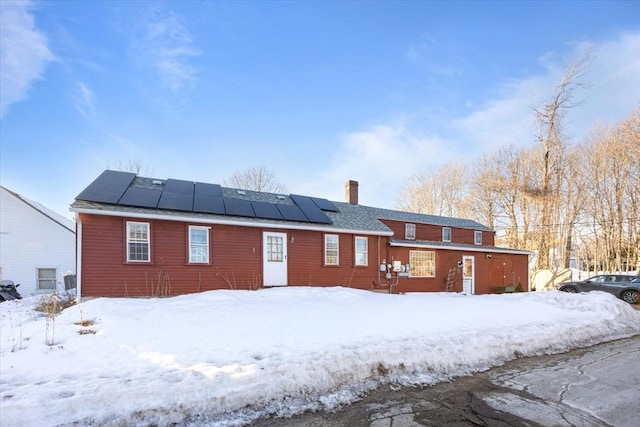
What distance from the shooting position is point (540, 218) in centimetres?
3136

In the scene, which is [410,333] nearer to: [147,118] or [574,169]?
[147,118]

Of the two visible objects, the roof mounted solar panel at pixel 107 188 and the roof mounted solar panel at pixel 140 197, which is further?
the roof mounted solar panel at pixel 140 197

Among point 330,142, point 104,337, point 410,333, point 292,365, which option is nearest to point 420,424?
point 292,365

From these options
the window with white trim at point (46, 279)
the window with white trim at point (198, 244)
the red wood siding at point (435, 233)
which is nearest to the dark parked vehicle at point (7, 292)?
the window with white trim at point (46, 279)

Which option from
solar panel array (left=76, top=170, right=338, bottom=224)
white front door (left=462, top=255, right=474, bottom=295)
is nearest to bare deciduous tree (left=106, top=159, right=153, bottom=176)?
solar panel array (left=76, top=170, right=338, bottom=224)

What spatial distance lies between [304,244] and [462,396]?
10.5 metres

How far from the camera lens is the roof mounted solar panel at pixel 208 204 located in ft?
42.7

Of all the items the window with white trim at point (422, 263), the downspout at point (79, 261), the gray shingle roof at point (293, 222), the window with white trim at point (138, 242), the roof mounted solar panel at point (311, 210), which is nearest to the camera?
the downspout at point (79, 261)

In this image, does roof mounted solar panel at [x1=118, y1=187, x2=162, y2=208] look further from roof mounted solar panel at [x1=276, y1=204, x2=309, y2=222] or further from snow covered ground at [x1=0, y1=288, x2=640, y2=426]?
roof mounted solar panel at [x1=276, y1=204, x2=309, y2=222]

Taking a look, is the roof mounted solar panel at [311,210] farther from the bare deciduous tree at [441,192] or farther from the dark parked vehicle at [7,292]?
the bare deciduous tree at [441,192]

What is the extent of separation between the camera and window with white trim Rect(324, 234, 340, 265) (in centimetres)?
1545

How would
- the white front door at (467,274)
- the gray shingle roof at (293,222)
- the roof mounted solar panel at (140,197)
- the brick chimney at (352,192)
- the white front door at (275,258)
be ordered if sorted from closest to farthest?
the gray shingle roof at (293,222), the roof mounted solar panel at (140,197), the white front door at (275,258), the white front door at (467,274), the brick chimney at (352,192)

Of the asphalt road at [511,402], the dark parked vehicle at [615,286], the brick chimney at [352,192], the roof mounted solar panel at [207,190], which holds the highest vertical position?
the brick chimney at [352,192]

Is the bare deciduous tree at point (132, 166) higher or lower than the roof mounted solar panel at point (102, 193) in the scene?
higher
